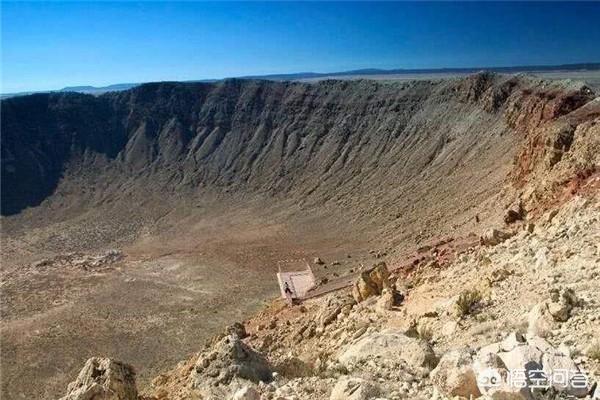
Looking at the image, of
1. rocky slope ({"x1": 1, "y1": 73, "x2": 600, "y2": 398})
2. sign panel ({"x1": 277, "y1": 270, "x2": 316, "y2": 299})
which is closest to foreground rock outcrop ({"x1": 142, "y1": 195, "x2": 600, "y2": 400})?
rocky slope ({"x1": 1, "y1": 73, "x2": 600, "y2": 398})

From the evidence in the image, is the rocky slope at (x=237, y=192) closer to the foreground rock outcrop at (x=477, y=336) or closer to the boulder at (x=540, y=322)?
the foreground rock outcrop at (x=477, y=336)

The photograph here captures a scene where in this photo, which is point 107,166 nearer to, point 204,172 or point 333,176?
point 204,172

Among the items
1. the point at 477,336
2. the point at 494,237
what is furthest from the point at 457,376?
the point at 494,237

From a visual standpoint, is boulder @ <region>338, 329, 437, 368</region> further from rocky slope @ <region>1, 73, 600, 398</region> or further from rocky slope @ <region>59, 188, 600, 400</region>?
rocky slope @ <region>1, 73, 600, 398</region>

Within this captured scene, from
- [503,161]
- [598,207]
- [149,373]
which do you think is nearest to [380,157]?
[503,161]

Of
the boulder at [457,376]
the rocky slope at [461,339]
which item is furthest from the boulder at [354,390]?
the boulder at [457,376]
